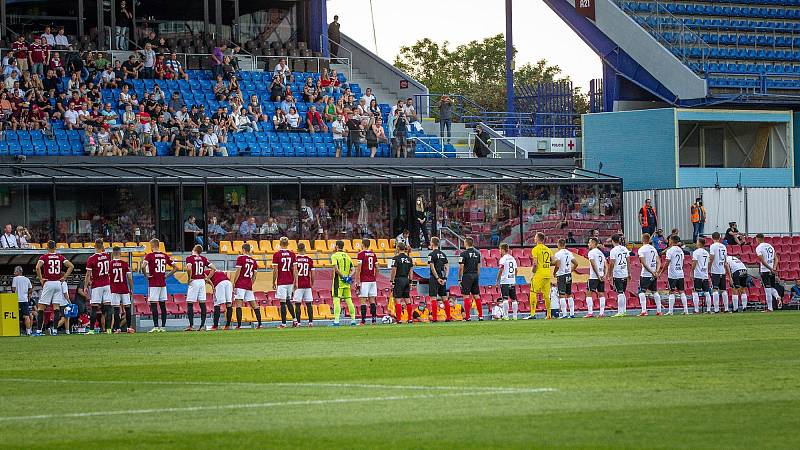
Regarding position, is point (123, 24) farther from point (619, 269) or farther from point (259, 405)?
point (259, 405)

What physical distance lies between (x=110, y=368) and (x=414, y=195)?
25845mm

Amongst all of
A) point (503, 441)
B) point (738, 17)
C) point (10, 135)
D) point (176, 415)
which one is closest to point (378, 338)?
point (176, 415)

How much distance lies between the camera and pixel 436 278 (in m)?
31.3

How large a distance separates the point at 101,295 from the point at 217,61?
18031mm

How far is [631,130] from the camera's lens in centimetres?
4956

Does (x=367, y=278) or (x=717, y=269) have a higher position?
(x=367, y=278)

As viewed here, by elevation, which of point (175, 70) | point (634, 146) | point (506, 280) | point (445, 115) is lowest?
point (506, 280)

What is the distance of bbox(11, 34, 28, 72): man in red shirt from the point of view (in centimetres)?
4138

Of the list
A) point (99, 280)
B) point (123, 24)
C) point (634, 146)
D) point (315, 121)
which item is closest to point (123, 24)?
point (123, 24)

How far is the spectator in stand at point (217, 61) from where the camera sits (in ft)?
150

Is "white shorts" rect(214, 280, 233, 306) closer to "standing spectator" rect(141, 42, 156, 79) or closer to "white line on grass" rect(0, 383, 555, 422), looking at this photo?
"standing spectator" rect(141, 42, 156, 79)

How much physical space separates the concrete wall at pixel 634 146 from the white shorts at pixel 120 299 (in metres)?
22.9

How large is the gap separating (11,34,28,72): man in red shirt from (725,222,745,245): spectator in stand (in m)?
21.7

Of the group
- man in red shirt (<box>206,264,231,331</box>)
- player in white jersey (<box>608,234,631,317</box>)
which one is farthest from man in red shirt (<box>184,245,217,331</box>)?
player in white jersey (<box>608,234,631,317</box>)
